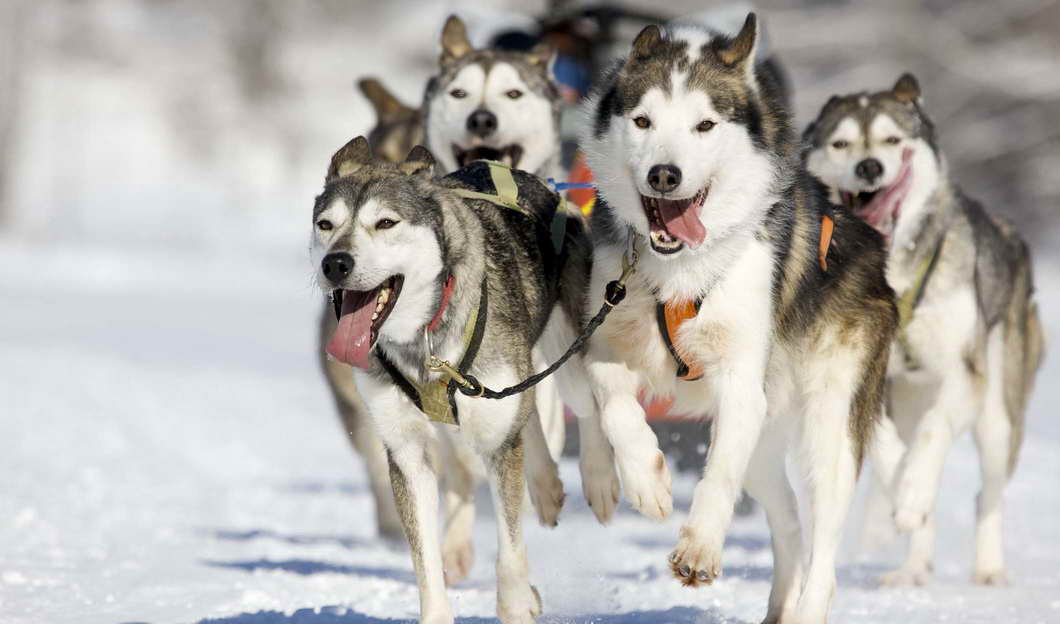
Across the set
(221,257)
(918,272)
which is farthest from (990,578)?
(221,257)

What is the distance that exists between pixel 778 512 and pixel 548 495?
63cm

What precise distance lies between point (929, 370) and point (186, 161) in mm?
28187

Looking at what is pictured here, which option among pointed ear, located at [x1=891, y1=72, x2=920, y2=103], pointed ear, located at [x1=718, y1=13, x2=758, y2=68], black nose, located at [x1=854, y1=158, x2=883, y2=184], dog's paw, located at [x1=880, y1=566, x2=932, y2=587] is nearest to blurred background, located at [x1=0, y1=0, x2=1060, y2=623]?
dog's paw, located at [x1=880, y1=566, x2=932, y2=587]

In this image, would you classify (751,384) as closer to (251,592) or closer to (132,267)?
(251,592)

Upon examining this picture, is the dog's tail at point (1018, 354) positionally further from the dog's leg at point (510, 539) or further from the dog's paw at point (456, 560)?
the dog's leg at point (510, 539)

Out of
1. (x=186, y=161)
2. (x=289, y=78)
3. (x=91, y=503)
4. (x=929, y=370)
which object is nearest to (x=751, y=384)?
(x=929, y=370)

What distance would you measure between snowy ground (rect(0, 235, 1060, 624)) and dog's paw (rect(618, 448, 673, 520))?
0.50 metres

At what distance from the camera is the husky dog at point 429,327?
2.97 metres

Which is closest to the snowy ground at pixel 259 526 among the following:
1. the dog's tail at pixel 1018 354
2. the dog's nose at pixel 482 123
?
the dog's tail at pixel 1018 354

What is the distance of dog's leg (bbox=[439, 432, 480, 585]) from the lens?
13.4ft

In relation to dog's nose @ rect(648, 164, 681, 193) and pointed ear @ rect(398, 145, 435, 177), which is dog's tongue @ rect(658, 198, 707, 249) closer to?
dog's nose @ rect(648, 164, 681, 193)

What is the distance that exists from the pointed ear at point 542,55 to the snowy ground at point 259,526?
154cm

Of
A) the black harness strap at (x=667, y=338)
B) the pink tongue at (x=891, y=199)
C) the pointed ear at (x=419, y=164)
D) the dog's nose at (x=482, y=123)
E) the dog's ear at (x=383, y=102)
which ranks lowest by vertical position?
the black harness strap at (x=667, y=338)

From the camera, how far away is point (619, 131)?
10.4 ft
